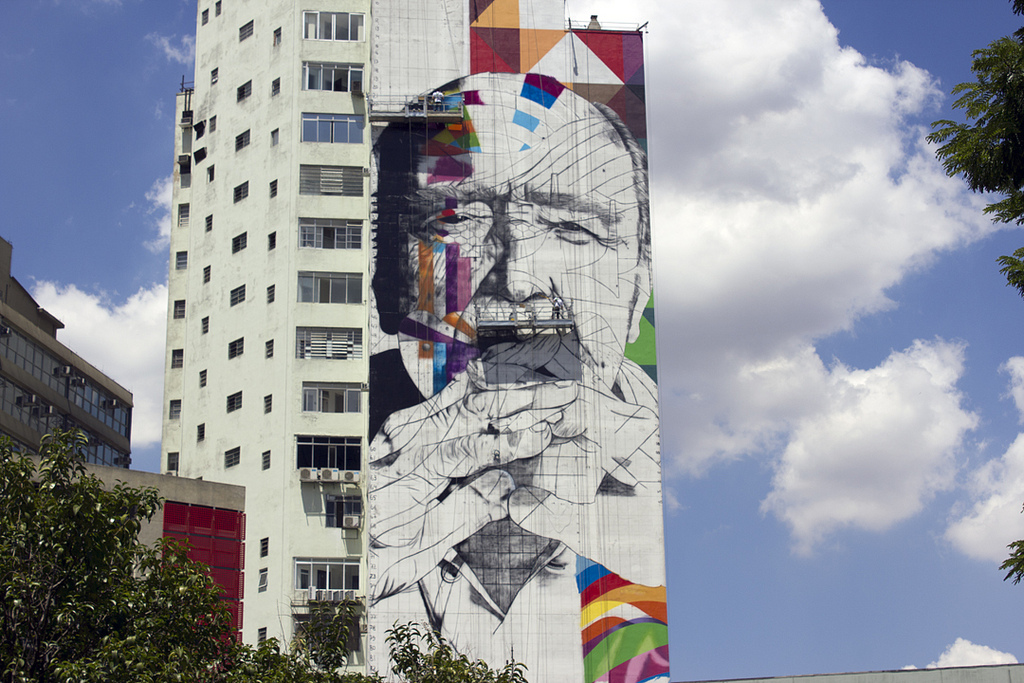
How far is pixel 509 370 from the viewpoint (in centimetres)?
7806

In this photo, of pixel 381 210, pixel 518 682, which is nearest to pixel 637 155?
pixel 381 210

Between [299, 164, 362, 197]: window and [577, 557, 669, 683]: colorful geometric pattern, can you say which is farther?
[299, 164, 362, 197]: window

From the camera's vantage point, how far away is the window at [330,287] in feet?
257

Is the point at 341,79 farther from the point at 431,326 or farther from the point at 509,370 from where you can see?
the point at 509,370

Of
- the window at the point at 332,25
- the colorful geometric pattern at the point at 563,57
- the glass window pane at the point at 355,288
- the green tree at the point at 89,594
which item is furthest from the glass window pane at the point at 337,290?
the green tree at the point at 89,594

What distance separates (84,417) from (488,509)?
128ft

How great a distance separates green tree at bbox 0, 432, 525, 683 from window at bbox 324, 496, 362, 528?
36.8m

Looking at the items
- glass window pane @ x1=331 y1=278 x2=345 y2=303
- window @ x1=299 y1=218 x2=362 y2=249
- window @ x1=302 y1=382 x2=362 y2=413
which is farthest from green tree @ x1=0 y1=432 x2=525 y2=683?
window @ x1=299 y1=218 x2=362 y2=249

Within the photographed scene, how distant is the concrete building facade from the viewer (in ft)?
287

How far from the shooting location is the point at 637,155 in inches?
3258

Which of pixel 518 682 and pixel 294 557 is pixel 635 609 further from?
pixel 518 682

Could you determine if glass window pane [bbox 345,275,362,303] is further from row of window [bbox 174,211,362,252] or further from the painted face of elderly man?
row of window [bbox 174,211,362,252]

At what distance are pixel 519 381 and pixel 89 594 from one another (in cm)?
4531

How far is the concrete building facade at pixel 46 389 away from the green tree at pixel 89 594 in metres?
50.3
